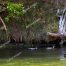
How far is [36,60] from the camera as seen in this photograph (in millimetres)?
14633

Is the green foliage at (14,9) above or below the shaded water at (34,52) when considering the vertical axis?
above

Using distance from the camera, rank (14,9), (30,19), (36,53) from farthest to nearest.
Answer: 1. (30,19)
2. (14,9)
3. (36,53)

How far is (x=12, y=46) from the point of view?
62.6 feet

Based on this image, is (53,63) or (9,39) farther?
(9,39)

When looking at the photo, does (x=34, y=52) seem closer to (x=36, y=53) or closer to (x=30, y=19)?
(x=36, y=53)

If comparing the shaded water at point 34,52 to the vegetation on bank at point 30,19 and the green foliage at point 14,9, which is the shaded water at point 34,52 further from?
the green foliage at point 14,9

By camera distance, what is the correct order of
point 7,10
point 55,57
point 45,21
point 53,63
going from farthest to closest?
point 45,21 → point 7,10 → point 55,57 → point 53,63

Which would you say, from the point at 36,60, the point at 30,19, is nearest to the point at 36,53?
the point at 36,60

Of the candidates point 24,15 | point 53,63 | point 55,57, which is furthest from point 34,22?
point 53,63

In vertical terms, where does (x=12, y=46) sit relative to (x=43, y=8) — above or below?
below

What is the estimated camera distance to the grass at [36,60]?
1370 cm

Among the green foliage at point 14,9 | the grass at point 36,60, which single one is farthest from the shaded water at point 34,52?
the green foliage at point 14,9

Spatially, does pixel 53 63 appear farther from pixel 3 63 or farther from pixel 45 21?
pixel 45 21

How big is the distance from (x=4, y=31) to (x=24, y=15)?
1.37 m
